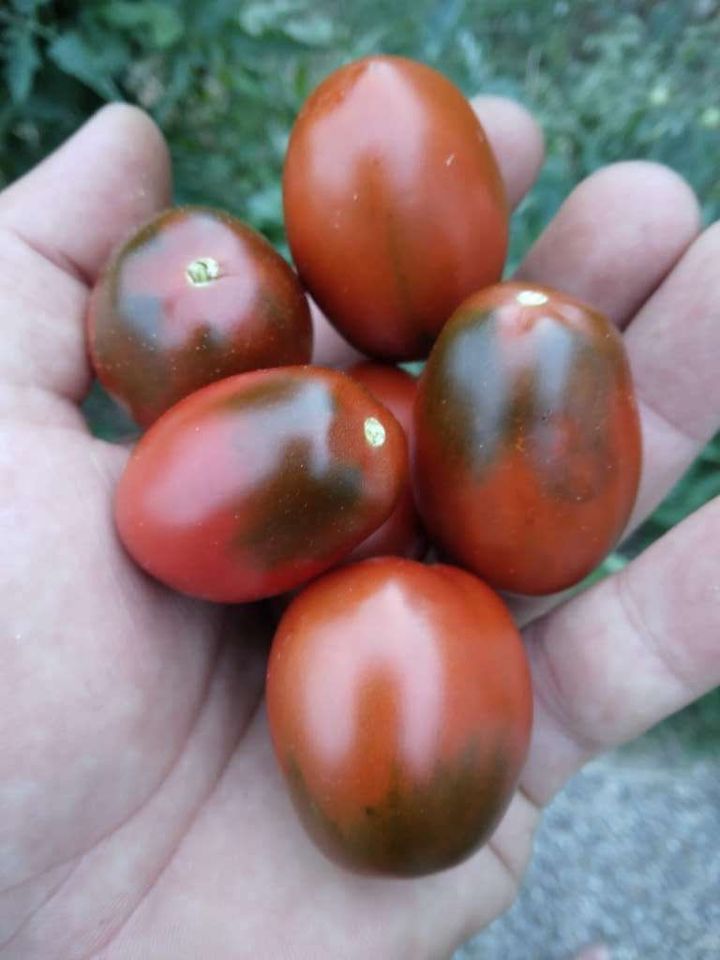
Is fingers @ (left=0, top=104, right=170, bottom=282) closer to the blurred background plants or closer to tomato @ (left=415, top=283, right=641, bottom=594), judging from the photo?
the blurred background plants

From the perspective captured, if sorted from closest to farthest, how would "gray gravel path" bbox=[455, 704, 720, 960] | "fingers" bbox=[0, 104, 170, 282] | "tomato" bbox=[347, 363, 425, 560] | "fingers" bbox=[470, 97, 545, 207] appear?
1. "tomato" bbox=[347, 363, 425, 560]
2. "fingers" bbox=[0, 104, 170, 282]
3. "fingers" bbox=[470, 97, 545, 207]
4. "gray gravel path" bbox=[455, 704, 720, 960]

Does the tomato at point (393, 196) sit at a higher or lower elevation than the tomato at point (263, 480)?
higher

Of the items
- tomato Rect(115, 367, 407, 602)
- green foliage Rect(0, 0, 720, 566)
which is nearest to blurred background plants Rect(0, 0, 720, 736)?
green foliage Rect(0, 0, 720, 566)

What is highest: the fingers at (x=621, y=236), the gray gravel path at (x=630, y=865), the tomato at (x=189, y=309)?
the fingers at (x=621, y=236)

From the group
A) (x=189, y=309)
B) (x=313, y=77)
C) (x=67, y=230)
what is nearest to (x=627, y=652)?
(x=189, y=309)

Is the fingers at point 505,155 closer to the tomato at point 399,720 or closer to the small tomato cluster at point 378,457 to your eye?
the small tomato cluster at point 378,457

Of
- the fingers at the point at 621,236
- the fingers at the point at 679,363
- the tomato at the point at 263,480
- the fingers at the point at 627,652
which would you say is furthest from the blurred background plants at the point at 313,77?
the tomato at the point at 263,480

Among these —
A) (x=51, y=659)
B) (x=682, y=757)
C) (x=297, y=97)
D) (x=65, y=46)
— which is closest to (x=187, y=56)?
(x=65, y=46)

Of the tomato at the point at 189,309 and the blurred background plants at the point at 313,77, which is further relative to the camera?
the blurred background plants at the point at 313,77
